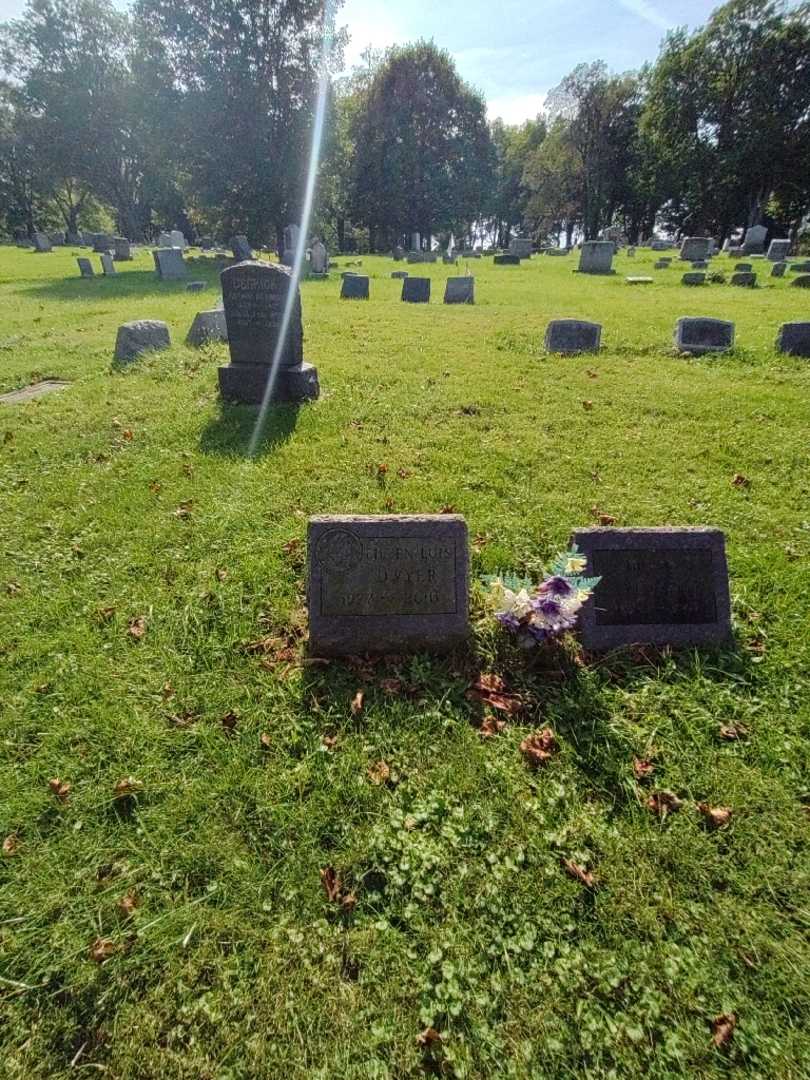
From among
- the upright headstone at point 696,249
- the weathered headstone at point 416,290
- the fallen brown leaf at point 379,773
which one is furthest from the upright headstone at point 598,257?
the fallen brown leaf at point 379,773

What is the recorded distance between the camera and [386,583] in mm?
2941

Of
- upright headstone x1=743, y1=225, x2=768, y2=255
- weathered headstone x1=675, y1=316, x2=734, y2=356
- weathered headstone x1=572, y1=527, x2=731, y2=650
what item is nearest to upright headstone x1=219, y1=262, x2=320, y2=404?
weathered headstone x1=572, y1=527, x2=731, y2=650

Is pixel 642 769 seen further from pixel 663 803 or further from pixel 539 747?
pixel 539 747

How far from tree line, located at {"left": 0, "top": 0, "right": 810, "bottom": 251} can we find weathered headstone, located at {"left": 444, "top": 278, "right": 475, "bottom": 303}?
1853cm

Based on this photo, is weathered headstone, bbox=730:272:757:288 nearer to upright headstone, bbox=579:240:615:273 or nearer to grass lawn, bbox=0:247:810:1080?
upright headstone, bbox=579:240:615:273

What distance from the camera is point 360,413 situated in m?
6.36

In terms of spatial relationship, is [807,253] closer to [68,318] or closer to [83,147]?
[68,318]

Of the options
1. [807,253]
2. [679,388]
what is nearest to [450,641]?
[679,388]

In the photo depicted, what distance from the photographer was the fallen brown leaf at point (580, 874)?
2021 mm

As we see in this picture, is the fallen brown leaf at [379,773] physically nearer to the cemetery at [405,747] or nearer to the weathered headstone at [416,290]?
the cemetery at [405,747]

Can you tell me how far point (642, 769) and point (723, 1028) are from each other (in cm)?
91

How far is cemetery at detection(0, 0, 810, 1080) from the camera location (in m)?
1.71

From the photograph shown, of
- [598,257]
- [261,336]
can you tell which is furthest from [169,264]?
[261,336]

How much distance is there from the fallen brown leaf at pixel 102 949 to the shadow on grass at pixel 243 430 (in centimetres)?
419
